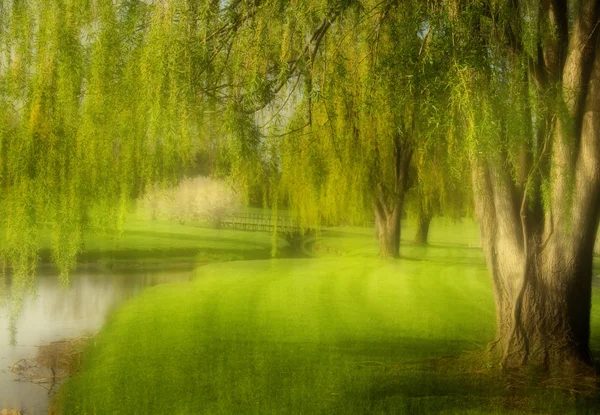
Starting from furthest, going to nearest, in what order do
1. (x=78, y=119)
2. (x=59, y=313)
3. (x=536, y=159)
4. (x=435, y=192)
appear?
1. (x=435, y=192)
2. (x=59, y=313)
3. (x=536, y=159)
4. (x=78, y=119)

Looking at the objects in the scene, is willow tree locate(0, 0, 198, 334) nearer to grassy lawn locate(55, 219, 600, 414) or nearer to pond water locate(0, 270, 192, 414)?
pond water locate(0, 270, 192, 414)

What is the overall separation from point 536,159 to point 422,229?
1.19m

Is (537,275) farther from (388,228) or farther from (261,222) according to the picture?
(261,222)

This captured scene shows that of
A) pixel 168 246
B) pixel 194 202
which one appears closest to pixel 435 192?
pixel 194 202

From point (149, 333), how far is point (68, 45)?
6.60ft

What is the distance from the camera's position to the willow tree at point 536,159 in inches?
140

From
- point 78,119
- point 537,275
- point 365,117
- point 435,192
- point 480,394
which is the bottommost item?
point 480,394

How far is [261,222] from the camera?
4367mm

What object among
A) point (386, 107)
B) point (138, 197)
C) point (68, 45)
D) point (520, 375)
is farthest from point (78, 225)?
point (520, 375)

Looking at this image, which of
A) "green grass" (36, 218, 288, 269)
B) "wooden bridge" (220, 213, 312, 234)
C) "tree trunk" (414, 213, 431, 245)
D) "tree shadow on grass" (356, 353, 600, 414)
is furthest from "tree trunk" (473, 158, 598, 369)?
"green grass" (36, 218, 288, 269)

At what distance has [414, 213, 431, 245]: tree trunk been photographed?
15.2ft

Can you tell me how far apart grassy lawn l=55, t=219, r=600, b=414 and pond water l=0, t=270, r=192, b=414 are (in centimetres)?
11

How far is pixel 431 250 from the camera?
184 inches

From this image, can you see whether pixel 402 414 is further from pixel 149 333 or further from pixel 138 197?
pixel 138 197
